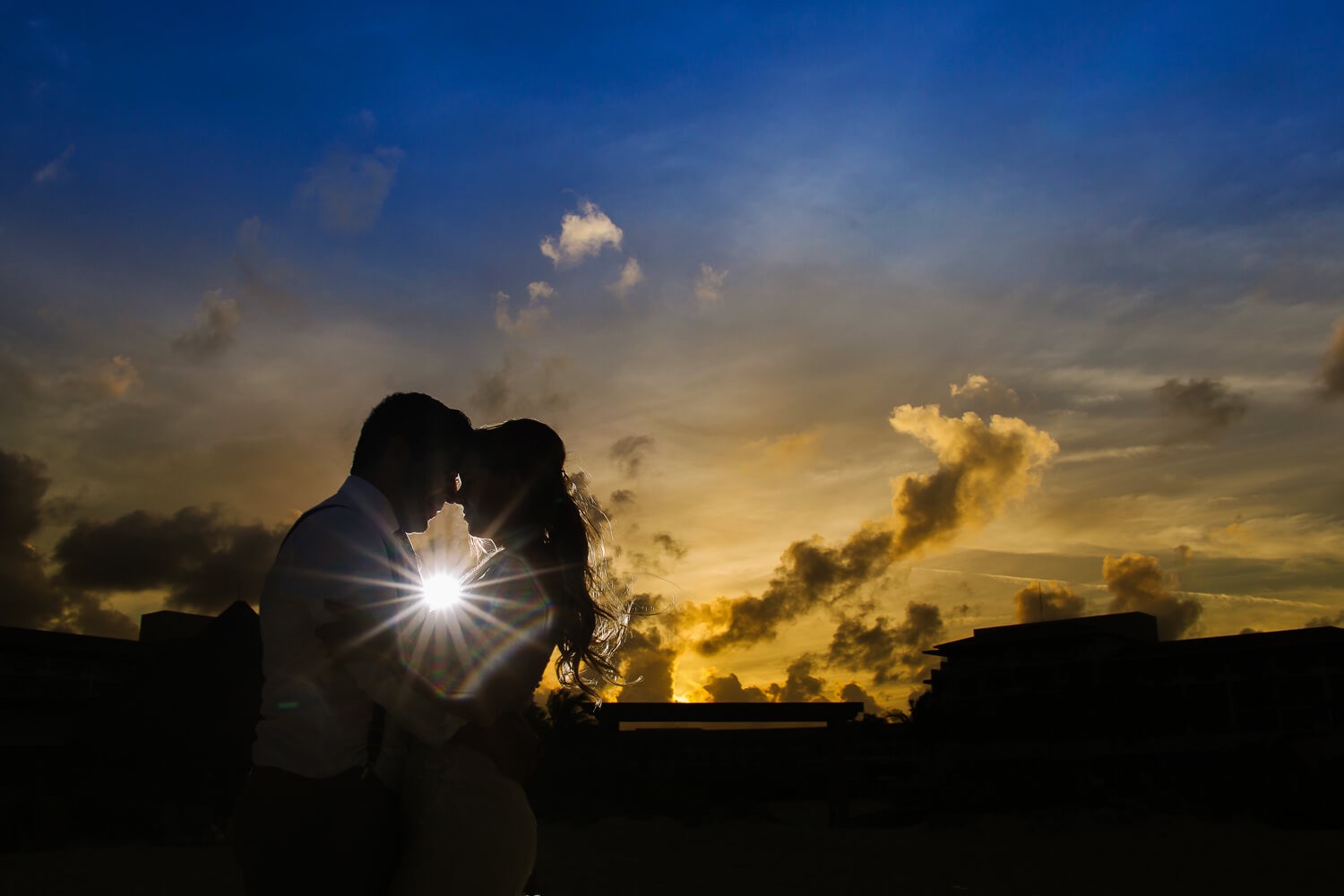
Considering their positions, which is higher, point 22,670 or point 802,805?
point 22,670

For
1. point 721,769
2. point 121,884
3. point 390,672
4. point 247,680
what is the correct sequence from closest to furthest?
point 390,672
point 121,884
point 247,680
point 721,769

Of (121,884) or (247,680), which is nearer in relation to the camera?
(121,884)

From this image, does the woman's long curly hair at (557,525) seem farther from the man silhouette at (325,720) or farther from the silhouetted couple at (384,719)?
the man silhouette at (325,720)

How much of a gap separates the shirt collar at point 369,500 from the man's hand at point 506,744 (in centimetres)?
62

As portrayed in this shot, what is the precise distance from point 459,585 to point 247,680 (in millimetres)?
15326

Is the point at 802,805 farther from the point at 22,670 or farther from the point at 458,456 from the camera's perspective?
the point at 22,670

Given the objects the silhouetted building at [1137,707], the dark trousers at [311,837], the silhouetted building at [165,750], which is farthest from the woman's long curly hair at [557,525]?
the silhouetted building at [1137,707]

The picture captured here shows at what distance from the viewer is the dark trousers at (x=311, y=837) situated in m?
2.48

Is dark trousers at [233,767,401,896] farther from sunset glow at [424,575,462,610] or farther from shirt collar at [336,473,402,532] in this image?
shirt collar at [336,473,402,532]

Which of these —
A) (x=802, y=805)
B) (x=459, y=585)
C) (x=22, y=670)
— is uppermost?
(x=22, y=670)

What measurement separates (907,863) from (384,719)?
1334 cm

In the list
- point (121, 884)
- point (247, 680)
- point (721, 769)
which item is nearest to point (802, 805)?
point (721, 769)

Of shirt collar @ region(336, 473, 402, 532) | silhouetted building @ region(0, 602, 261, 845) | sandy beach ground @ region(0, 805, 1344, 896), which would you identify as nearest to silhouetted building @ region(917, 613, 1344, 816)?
sandy beach ground @ region(0, 805, 1344, 896)

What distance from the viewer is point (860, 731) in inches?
1507
